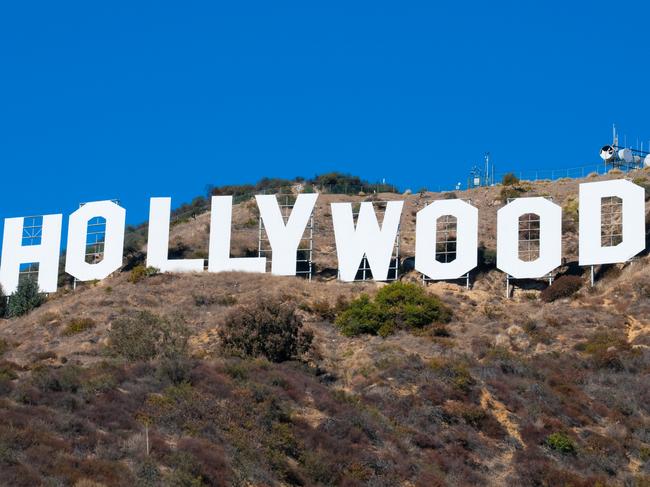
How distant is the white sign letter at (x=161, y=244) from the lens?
210 ft

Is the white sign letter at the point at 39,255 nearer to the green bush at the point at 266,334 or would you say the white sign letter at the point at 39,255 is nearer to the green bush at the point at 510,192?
the green bush at the point at 266,334

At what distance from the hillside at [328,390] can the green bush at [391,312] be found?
530 mm

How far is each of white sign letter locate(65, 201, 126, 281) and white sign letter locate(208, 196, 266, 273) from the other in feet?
14.8

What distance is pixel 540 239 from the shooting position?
60.0 meters

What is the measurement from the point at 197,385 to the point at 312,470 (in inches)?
254

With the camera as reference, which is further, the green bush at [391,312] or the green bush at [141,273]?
the green bush at [141,273]

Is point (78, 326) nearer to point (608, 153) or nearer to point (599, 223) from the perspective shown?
point (599, 223)

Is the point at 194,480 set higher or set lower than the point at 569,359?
lower

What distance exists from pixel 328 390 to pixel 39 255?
23.7 meters

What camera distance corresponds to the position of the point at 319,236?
235 feet

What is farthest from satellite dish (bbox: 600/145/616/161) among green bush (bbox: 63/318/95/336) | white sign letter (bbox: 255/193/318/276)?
green bush (bbox: 63/318/95/336)

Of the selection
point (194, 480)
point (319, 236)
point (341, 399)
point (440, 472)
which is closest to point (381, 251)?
point (319, 236)

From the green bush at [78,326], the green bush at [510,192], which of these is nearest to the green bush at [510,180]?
the green bush at [510,192]

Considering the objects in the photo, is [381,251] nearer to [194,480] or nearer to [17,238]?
[17,238]
